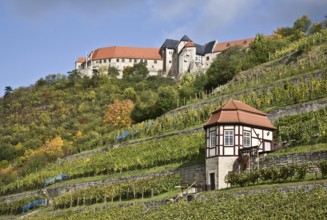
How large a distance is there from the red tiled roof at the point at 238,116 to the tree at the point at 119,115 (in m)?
32.6

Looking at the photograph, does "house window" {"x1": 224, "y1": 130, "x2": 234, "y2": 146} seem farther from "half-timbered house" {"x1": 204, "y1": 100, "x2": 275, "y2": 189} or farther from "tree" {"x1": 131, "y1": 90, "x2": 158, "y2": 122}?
"tree" {"x1": 131, "y1": 90, "x2": 158, "y2": 122}

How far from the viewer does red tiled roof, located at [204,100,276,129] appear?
1384 inches

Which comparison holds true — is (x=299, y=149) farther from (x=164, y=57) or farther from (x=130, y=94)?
(x=164, y=57)

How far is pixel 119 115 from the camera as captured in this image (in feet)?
235

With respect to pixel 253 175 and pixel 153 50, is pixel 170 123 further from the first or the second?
pixel 153 50

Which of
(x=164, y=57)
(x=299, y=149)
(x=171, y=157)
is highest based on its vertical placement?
(x=164, y=57)

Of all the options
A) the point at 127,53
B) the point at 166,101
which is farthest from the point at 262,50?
the point at 127,53

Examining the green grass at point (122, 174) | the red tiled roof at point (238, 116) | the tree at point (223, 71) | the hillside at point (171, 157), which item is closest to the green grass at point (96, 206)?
the hillside at point (171, 157)

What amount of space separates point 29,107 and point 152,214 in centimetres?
7230

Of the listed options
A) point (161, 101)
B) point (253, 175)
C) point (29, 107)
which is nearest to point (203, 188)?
point (253, 175)

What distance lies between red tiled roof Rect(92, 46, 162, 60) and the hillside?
42217 mm

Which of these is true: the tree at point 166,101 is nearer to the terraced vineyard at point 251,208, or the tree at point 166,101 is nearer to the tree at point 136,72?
the terraced vineyard at point 251,208

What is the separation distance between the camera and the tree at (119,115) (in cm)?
6931

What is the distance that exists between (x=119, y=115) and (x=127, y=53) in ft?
172
